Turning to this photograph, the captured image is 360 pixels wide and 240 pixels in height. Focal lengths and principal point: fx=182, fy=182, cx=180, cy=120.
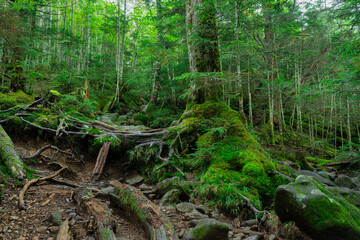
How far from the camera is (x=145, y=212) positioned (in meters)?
2.72

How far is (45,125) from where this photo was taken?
20.5 feet

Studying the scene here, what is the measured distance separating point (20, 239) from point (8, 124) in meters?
5.19

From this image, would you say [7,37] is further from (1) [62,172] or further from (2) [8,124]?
(1) [62,172]

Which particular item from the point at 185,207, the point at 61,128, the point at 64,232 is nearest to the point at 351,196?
the point at 185,207

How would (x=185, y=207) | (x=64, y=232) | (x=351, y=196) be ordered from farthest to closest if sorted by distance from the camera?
(x=351, y=196) → (x=185, y=207) → (x=64, y=232)

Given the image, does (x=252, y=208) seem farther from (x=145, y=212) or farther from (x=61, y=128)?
(x=61, y=128)

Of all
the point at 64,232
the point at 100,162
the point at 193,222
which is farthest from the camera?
the point at 100,162

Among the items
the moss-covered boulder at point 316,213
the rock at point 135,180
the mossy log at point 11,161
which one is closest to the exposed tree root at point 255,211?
the moss-covered boulder at point 316,213

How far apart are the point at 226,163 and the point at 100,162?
3782mm

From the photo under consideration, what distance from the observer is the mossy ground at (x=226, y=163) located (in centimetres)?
365

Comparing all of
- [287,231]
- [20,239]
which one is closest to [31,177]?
[20,239]

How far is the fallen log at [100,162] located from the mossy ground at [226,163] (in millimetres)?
2337

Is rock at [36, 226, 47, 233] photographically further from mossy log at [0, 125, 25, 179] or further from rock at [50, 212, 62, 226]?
mossy log at [0, 125, 25, 179]

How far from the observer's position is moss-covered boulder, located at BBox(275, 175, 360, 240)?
2.28 metres
